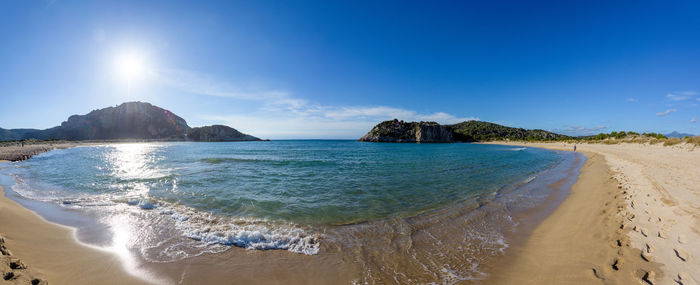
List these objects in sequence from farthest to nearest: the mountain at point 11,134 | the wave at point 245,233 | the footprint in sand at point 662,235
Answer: the mountain at point 11,134 < the wave at point 245,233 < the footprint in sand at point 662,235

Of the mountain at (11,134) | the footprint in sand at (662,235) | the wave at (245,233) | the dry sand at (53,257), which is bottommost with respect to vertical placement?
the wave at (245,233)

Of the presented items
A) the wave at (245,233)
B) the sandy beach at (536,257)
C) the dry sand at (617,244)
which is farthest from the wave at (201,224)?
the dry sand at (617,244)

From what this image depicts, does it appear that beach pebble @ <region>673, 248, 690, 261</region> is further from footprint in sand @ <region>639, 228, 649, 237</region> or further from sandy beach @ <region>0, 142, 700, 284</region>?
footprint in sand @ <region>639, 228, 649, 237</region>

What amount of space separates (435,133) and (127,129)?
673 feet

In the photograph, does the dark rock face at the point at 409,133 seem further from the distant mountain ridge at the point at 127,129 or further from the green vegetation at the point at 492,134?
the distant mountain ridge at the point at 127,129

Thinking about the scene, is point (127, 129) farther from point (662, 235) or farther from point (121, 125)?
point (662, 235)

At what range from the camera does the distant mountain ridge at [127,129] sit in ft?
431

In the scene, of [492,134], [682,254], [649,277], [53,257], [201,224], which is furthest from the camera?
[492,134]

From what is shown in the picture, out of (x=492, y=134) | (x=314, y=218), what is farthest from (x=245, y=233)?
(x=492, y=134)

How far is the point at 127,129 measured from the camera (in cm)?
14238

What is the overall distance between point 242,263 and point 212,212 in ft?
14.5

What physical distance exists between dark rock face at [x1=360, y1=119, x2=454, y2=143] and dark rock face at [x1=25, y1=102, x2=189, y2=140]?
140m

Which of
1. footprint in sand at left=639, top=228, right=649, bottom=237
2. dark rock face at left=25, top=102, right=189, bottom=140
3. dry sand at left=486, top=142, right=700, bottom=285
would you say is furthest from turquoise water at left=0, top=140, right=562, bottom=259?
dark rock face at left=25, top=102, right=189, bottom=140

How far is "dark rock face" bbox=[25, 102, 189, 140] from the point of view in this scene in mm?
131125
